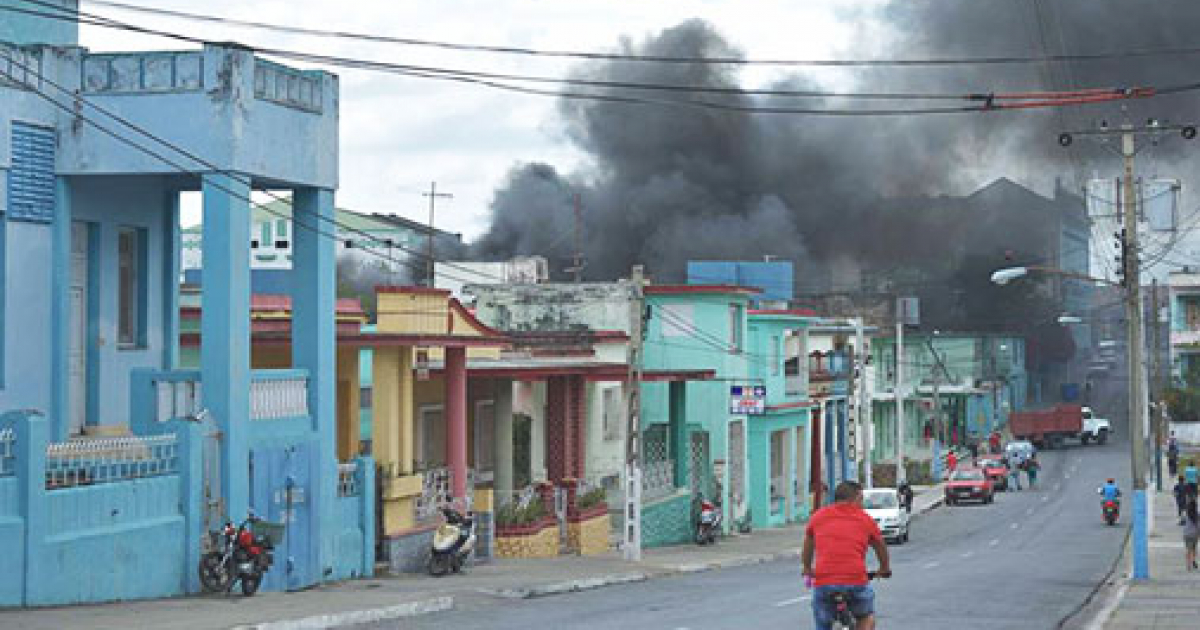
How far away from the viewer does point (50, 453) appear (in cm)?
1786

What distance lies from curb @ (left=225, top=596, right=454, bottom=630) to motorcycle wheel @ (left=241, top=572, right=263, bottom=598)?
1739 mm

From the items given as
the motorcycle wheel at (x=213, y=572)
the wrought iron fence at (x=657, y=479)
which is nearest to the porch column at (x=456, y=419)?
the motorcycle wheel at (x=213, y=572)

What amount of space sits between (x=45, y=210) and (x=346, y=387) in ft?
23.6

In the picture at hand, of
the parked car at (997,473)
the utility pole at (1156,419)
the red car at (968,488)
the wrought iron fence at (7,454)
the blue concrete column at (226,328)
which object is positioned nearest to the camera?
the wrought iron fence at (7,454)

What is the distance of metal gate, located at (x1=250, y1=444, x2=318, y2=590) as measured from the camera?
21.4 metres

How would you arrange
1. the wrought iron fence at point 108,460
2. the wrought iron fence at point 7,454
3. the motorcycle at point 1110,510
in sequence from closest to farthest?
the wrought iron fence at point 7,454, the wrought iron fence at point 108,460, the motorcycle at point 1110,510

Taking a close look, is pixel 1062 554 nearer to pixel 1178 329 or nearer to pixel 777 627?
pixel 777 627

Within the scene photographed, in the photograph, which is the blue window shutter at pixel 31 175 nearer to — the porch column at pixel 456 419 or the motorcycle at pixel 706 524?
the porch column at pixel 456 419

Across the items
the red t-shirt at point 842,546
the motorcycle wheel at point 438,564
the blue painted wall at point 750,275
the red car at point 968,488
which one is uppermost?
the blue painted wall at point 750,275

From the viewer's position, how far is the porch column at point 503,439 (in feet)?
114

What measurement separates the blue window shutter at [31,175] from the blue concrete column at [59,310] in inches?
4.5

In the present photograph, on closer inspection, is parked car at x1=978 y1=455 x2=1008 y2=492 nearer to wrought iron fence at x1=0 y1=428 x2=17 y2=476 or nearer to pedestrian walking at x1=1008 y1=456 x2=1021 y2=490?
pedestrian walking at x1=1008 y1=456 x2=1021 y2=490

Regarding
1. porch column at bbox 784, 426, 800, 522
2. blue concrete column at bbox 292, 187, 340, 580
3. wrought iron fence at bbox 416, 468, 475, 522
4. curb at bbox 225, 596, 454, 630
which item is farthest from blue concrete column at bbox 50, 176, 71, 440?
porch column at bbox 784, 426, 800, 522

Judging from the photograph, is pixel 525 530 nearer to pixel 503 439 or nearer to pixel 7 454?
pixel 503 439
